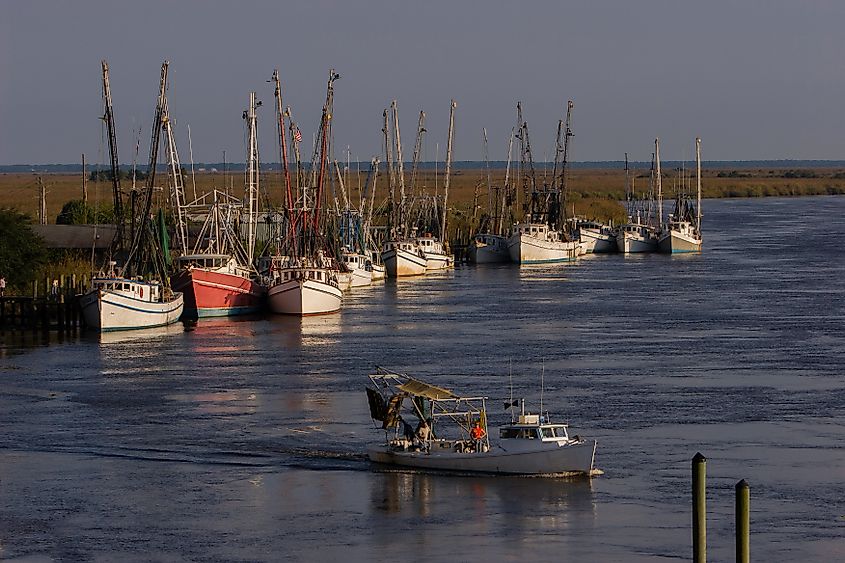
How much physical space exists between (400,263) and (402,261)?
22 cm

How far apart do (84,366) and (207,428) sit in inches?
702

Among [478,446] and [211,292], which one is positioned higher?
[211,292]

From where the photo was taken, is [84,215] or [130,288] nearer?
[130,288]

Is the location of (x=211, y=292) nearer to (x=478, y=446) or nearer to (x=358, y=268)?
(x=358, y=268)

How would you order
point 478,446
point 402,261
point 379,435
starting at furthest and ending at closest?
1. point 402,261
2. point 379,435
3. point 478,446

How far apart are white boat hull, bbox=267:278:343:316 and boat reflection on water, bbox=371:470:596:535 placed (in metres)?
46.1

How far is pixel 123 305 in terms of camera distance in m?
82.0

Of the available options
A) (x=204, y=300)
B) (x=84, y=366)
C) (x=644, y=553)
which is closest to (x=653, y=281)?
(x=204, y=300)

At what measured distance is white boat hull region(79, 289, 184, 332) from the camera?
81.1 metres

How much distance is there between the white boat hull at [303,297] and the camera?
9125cm

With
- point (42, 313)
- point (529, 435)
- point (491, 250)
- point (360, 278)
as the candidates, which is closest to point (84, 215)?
point (360, 278)

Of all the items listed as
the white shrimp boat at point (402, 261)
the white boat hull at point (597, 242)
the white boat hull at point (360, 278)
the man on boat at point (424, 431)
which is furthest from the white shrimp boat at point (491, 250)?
the man on boat at point (424, 431)

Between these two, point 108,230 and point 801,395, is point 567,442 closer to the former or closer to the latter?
point 801,395

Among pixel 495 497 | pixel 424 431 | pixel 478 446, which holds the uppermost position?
pixel 424 431
